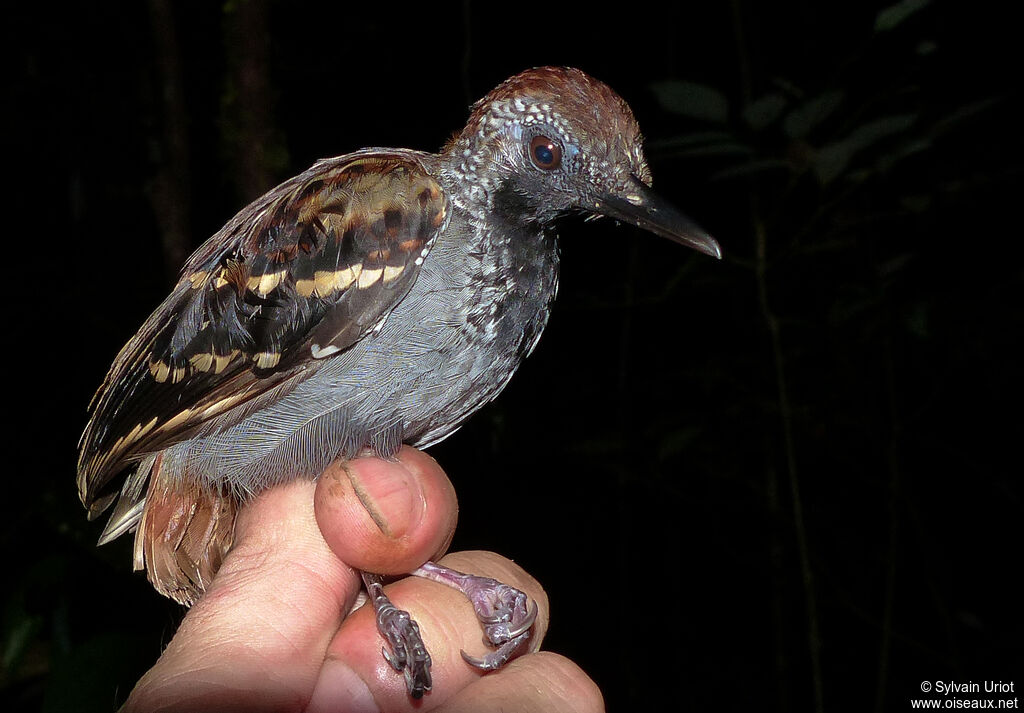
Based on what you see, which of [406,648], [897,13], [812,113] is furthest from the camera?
[812,113]

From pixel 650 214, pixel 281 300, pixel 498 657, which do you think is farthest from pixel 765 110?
pixel 498 657

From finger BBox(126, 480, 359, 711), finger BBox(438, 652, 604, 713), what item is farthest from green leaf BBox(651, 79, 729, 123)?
finger BBox(438, 652, 604, 713)

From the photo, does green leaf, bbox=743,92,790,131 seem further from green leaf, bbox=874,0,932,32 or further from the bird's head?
the bird's head

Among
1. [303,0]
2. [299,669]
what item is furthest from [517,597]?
[303,0]

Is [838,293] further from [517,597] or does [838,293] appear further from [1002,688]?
[517,597]

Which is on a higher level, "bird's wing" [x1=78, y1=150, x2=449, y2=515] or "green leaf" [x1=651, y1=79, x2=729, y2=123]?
"green leaf" [x1=651, y1=79, x2=729, y2=123]

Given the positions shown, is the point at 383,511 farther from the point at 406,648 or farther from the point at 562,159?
the point at 562,159

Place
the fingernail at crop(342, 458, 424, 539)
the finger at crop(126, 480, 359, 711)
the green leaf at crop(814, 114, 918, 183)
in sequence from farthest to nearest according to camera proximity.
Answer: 1. the green leaf at crop(814, 114, 918, 183)
2. the fingernail at crop(342, 458, 424, 539)
3. the finger at crop(126, 480, 359, 711)
